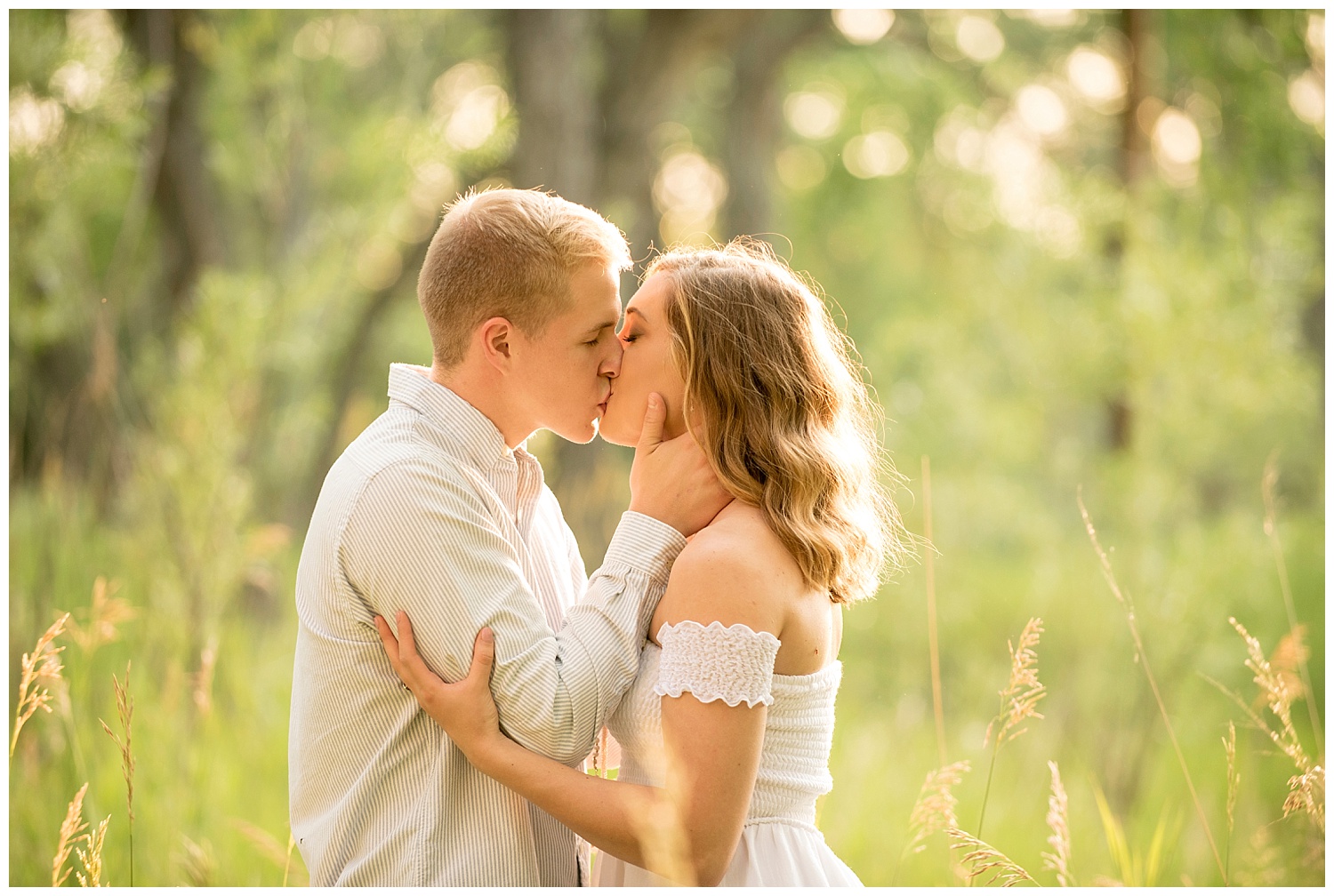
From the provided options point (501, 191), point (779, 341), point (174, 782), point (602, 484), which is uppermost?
point (501, 191)

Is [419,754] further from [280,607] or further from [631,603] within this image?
[280,607]

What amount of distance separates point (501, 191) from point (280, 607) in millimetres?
4036

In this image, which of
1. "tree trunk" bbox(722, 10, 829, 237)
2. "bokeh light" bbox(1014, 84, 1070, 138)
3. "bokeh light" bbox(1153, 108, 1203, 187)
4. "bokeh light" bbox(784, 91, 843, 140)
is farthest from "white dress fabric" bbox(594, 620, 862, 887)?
"bokeh light" bbox(784, 91, 843, 140)

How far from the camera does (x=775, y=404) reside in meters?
2.29

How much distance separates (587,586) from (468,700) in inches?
15.7

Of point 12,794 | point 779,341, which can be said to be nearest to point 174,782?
point 12,794

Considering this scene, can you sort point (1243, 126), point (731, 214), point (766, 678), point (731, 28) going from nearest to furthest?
point (766, 678) < point (731, 28) < point (1243, 126) < point (731, 214)

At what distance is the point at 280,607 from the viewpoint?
5.69 metres

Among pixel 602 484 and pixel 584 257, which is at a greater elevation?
pixel 584 257

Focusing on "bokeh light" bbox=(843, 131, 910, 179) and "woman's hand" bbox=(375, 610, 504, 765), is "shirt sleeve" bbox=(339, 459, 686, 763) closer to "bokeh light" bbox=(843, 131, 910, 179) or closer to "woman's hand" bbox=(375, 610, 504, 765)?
"woman's hand" bbox=(375, 610, 504, 765)

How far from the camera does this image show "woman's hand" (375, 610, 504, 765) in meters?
1.97

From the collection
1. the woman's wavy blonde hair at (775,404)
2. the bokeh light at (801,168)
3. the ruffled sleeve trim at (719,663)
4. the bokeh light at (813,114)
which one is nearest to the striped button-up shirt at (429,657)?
the ruffled sleeve trim at (719,663)

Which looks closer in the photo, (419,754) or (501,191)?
(419,754)

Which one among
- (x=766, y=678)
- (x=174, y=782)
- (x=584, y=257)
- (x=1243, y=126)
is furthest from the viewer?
(x=1243, y=126)
